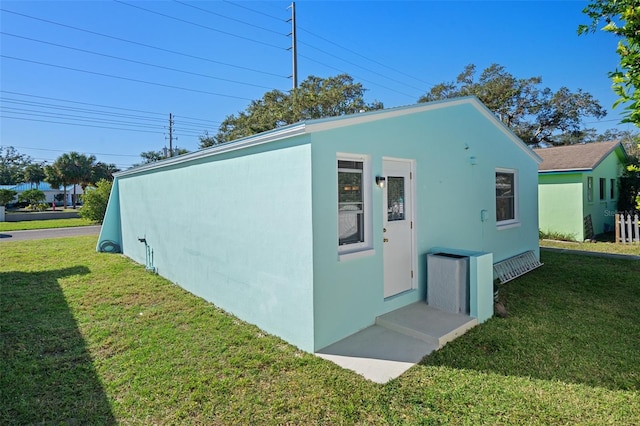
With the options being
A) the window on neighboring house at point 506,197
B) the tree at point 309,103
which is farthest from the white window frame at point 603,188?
the tree at point 309,103

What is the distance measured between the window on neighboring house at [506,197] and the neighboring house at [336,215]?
83mm

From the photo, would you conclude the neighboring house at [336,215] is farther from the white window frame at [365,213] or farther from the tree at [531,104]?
the tree at [531,104]

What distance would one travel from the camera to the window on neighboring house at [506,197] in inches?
327

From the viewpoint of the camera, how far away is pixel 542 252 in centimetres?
1089

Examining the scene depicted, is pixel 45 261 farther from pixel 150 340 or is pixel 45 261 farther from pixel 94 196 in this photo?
pixel 94 196

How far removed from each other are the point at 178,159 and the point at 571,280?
946cm

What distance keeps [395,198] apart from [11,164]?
80385 mm

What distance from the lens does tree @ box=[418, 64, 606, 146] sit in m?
27.4

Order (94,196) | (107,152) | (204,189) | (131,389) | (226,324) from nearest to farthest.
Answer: (131,389) → (226,324) → (204,189) → (94,196) → (107,152)

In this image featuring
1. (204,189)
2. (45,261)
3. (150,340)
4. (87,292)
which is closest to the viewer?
(150,340)

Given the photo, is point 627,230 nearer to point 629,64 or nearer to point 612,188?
point 612,188

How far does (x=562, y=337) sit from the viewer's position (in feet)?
14.8

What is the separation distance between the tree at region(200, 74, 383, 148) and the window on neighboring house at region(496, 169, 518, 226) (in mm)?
13613

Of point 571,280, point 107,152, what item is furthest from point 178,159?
point 107,152
